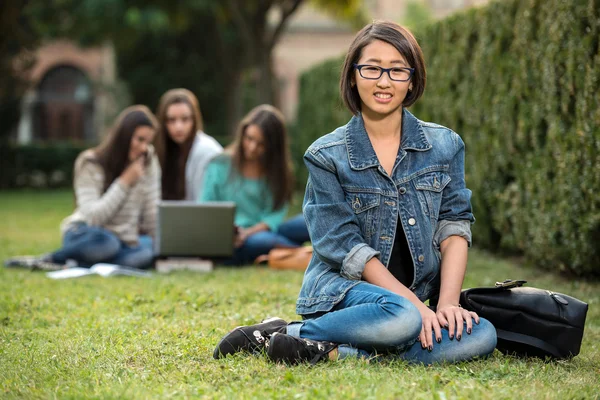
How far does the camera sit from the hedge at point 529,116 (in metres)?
6.20

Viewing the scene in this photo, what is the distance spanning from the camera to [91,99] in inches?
1435

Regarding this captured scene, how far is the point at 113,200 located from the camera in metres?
7.78

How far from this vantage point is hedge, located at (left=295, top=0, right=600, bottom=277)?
20.4ft

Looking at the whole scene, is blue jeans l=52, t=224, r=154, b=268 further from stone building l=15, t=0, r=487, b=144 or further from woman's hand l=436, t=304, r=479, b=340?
stone building l=15, t=0, r=487, b=144

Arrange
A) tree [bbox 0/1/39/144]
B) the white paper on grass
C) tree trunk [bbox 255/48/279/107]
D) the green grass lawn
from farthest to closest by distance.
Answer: tree [bbox 0/1/39/144]
tree trunk [bbox 255/48/279/107]
the white paper on grass
the green grass lawn

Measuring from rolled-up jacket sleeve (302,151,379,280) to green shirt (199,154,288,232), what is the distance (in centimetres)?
435

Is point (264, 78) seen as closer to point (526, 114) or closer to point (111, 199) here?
point (111, 199)

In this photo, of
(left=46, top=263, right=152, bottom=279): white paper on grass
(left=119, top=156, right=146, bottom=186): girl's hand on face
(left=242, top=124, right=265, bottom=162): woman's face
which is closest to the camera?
(left=46, top=263, right=152, bottom=279): white paper on grass

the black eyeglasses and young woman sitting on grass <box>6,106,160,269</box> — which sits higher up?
the black eyeglasses

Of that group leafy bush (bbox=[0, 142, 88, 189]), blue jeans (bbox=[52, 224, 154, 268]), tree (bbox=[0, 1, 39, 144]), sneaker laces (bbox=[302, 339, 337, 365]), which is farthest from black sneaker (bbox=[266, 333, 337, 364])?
tree (bbox=[0, 1, 39, 144])

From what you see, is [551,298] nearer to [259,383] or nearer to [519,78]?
[259,383]

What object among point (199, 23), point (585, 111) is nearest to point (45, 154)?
point (199, 23)

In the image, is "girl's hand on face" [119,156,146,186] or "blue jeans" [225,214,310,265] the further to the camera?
"blue jeans" [225,214,310,265]

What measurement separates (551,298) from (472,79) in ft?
17.4
